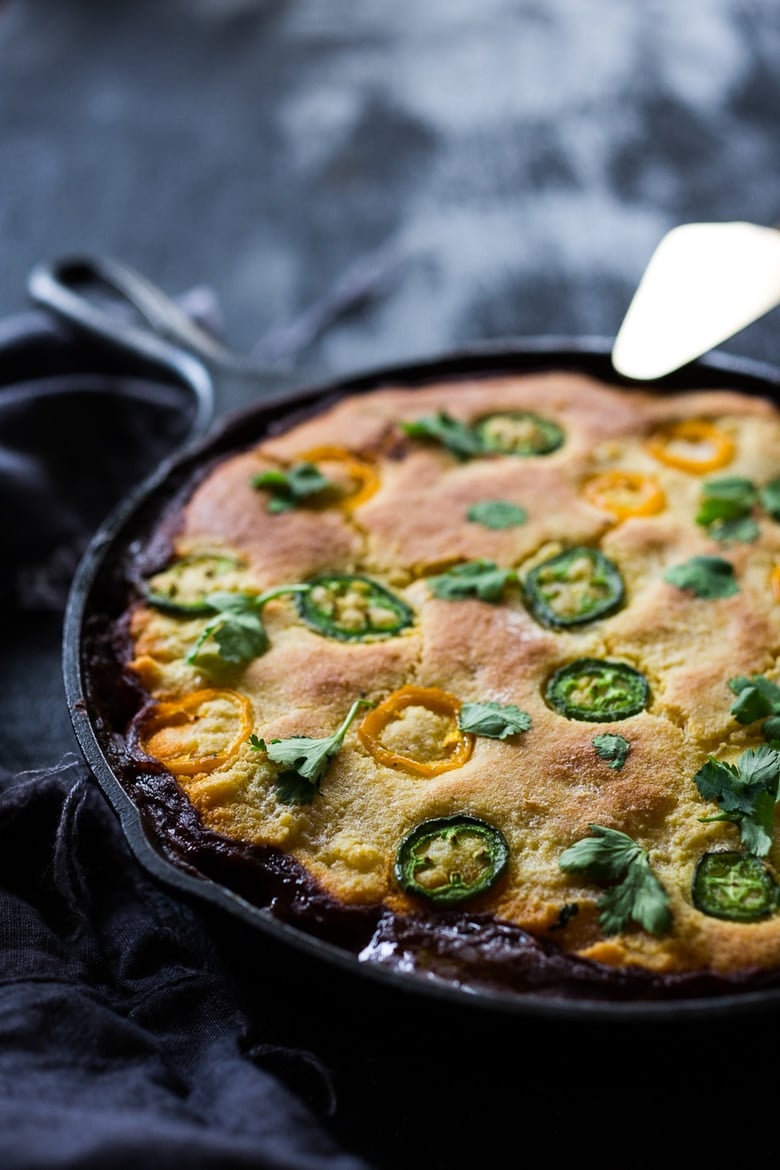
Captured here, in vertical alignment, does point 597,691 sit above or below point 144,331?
below

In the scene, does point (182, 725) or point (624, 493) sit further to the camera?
point (624, 493)

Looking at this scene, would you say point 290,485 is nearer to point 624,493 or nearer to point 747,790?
point 624,493

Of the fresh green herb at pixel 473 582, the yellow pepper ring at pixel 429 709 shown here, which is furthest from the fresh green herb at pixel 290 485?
the yellow pepper ring at pixel 429 709

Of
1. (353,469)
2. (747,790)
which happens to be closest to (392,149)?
(353,469)

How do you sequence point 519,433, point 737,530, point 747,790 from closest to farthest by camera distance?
point 747,790, point 737,530, point 519,433

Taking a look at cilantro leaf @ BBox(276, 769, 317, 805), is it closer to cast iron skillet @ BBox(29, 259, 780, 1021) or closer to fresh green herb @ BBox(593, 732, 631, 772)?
cast iron skillet @ BBox(29, 259, 780, 1021)
